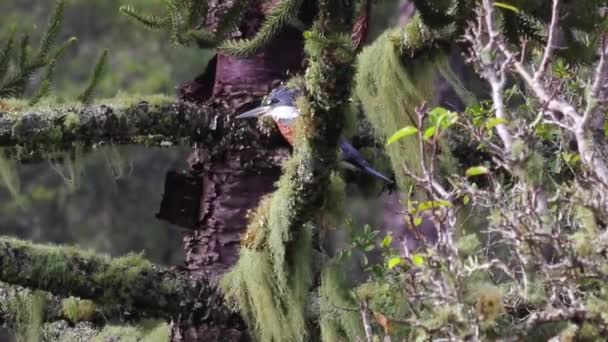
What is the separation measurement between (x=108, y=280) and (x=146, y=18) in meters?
0.79

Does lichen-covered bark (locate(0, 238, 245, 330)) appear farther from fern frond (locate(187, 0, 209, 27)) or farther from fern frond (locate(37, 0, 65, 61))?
fern frond (locate(37, 0, 65, 61))

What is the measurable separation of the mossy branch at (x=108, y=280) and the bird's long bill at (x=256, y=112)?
1.82ft

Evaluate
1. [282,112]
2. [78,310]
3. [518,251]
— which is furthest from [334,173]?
[78,310]

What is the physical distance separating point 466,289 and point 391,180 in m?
1.82

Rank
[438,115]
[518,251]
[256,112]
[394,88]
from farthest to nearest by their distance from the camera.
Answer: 1. [394,88]
2. [256,112]
3. [438,115]
4. [518,251]

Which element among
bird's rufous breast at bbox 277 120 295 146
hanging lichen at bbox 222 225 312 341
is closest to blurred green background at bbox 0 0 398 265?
bird's rufous breast at bbox 277 120 295 146

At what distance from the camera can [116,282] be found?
330 cm

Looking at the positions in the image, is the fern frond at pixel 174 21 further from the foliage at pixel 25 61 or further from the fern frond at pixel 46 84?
the fern frond at pixel 46 84

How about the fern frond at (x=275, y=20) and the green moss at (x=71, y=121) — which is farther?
the green moss at (x=71, y=121)

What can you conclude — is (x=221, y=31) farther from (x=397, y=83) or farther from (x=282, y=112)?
(x=397, y=83)

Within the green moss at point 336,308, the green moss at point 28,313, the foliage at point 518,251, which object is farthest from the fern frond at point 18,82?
the foliage at point 518,251

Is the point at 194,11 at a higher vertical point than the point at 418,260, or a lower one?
higher

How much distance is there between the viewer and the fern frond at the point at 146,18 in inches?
121

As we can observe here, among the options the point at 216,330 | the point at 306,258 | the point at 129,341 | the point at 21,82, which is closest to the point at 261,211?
the point at 306,258
